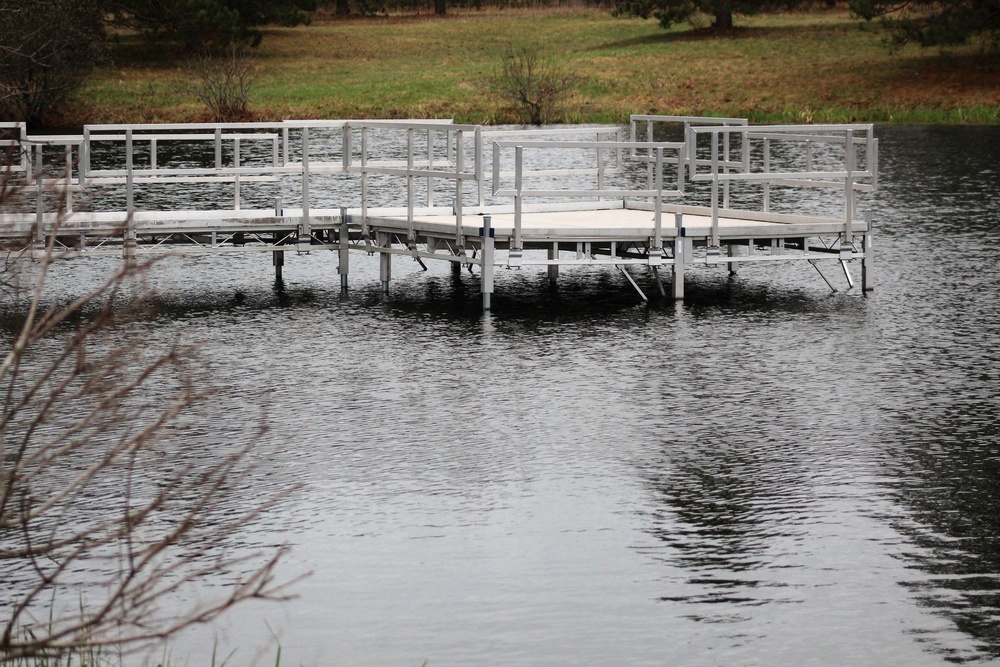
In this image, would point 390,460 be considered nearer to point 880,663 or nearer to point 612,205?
point 880,663

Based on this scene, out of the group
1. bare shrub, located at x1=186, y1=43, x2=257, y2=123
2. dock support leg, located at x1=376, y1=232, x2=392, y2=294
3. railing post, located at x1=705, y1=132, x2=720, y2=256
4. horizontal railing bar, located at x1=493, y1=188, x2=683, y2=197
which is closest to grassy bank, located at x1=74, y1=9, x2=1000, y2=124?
bare shrub, located at x1=186, y1=43, x2=257, y2=123

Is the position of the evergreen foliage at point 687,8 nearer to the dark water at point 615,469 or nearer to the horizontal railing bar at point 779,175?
the horizontal railing bar at point 779,175

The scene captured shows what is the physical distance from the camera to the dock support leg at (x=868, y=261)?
53.7 feet

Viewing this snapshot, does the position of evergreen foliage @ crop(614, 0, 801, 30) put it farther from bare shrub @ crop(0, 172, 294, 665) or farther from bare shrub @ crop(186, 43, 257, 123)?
bare shrub @ crop(0, 172, 294, 665)

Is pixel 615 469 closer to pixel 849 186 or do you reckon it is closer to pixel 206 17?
pixel 849 186

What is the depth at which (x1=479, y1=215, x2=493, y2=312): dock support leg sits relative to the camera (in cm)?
1531

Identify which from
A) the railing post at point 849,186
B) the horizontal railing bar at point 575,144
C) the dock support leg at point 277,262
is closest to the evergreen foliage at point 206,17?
the dock support leg at point 277,262

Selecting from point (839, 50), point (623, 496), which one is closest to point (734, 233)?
point (623, 496)

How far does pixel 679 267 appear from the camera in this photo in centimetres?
1600

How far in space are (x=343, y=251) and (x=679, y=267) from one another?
350 centimetres

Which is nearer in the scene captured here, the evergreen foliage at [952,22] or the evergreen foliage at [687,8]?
the evergreen foliage at [952,22]

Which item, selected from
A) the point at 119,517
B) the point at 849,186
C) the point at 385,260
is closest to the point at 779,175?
the point at 849,186

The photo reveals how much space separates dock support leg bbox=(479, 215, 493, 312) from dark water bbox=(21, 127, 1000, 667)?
10.4 inches

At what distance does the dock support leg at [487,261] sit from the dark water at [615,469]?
0.26m
